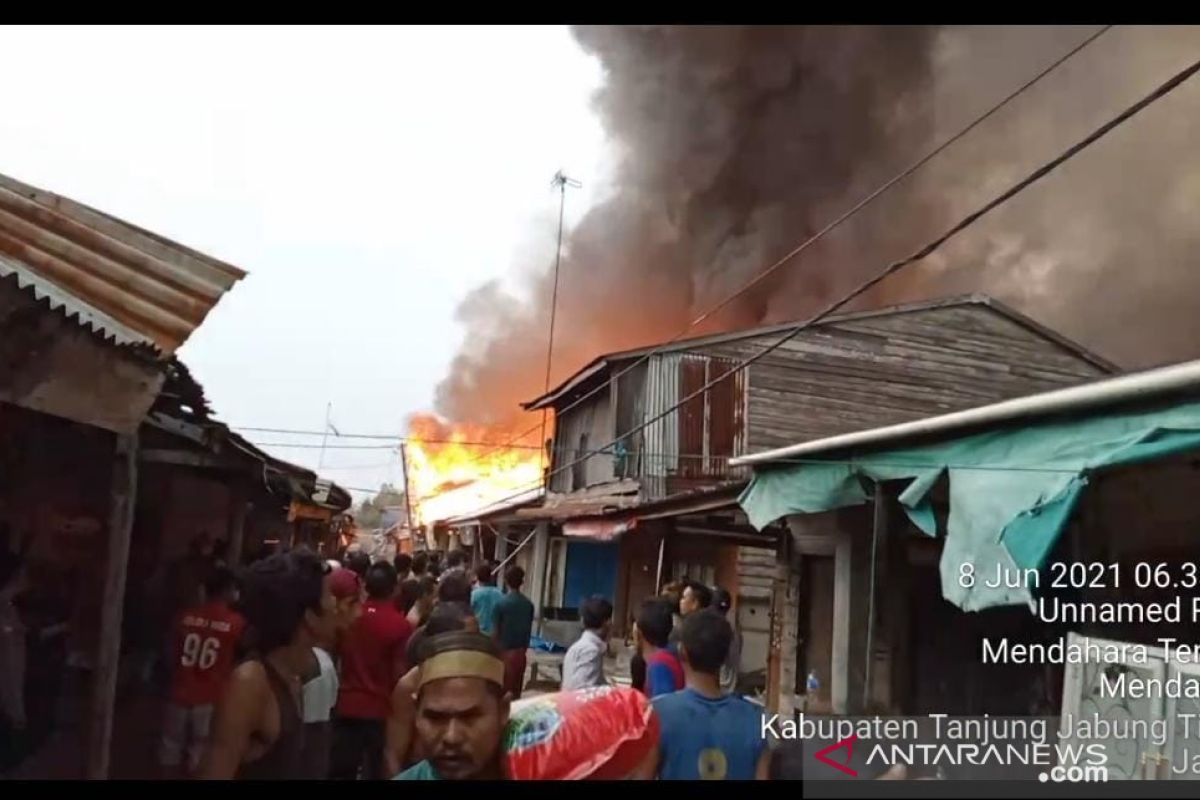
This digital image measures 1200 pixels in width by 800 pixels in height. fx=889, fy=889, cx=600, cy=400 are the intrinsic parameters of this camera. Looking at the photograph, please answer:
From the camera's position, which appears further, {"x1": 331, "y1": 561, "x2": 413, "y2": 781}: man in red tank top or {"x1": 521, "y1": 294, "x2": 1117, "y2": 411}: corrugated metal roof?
{"x1": 521, "y1": 294, "x2": 1117, "y2": 411}: corrugated metal roof

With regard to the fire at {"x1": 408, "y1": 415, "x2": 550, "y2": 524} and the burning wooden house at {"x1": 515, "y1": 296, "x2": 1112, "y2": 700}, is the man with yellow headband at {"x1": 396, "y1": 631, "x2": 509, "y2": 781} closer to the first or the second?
the burning wooden house at {"x1": 515, "y1": 296, "x2": 1112, "y2": 700}

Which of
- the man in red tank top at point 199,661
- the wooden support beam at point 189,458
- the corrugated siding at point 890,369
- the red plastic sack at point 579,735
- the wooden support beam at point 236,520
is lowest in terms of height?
the man in red tank top at point 199,661

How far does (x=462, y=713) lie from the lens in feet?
8.45

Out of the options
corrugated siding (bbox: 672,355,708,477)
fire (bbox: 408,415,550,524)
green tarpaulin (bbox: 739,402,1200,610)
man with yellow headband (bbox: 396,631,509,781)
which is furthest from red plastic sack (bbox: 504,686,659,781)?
fire (bbox: 408,415,550,524)

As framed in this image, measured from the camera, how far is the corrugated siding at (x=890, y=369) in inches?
650

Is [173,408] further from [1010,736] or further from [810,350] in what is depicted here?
[810,350]

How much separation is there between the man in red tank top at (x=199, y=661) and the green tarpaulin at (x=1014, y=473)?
4.22 meters

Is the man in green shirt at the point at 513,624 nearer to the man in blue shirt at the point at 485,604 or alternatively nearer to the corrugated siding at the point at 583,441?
the man in blue shirt at the point at 485,604

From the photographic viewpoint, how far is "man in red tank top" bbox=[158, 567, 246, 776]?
5.43 m

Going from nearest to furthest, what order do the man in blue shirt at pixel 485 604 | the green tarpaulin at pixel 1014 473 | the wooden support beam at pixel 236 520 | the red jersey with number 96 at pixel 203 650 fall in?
1. the green tarpaulin at pixel 1014 473
2. the red jersey with number 96 at pixel 203 650
3. the man in blue shirt at pixel 485 604
4. the wooden support beam at pixel 236 520

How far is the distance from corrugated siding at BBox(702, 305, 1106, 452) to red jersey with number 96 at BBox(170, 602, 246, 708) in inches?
458

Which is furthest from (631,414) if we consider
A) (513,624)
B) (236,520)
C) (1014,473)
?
(1014,473)

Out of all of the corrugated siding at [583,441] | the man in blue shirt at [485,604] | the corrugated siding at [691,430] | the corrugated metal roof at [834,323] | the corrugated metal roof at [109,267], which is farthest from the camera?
the corrugated siding at [583,441]

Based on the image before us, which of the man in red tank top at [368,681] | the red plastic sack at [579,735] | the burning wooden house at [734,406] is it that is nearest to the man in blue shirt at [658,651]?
the man in red tank top at [368,681]
